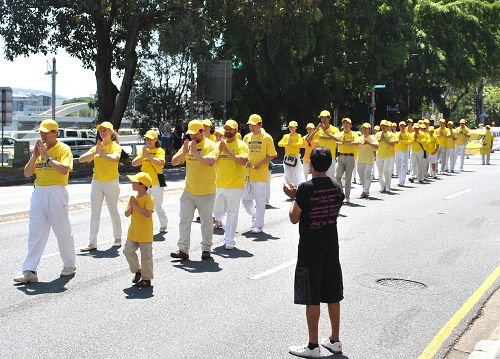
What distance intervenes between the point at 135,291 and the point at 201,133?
2.44m

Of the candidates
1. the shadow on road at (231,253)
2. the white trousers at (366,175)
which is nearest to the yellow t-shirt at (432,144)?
the white trousers at (366,175)

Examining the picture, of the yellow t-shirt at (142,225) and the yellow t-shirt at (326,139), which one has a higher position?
the yellow t-shirt at (326,139)

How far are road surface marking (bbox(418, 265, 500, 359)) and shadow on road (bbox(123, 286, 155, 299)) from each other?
9.80 ft

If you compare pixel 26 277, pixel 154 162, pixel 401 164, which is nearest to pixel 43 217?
pixel 26 277

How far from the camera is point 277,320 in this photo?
6.76 meters

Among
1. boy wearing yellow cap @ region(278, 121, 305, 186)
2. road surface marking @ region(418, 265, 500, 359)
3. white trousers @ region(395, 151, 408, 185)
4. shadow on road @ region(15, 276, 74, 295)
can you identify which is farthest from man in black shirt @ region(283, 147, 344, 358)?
white trousers @ region(395, 151, 408, 185)

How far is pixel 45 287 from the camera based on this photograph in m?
7.87

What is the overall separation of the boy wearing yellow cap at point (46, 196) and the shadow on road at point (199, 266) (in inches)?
64.2

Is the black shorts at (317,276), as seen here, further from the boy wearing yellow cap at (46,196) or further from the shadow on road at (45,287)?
→ the boy wearing yellow cap at (46,196)

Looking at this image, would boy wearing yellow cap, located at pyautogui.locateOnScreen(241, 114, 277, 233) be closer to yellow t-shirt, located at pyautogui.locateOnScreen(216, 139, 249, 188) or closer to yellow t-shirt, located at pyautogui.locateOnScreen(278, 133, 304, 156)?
yellow t-shirt, located at pyautogui.locateOnScreen(216, 139, 249, 188)

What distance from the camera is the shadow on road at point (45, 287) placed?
7.69m

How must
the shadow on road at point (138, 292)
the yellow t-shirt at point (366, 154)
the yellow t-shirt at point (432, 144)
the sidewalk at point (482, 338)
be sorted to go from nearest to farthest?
1. the sidewalk at point (482, 338)
2. the shadow on road at point (138, 292)
3. the yellow t-shirt at point (366, 154)
4. the yellow t-shirt at point (432, 144)

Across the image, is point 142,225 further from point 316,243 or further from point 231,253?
point 316,243

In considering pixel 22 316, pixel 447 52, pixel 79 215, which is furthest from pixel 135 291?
pixel 447 52
